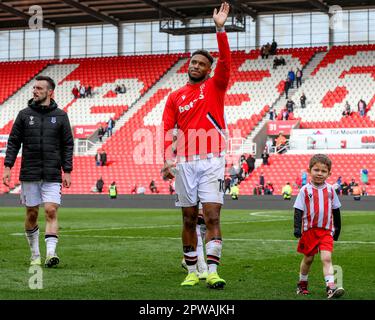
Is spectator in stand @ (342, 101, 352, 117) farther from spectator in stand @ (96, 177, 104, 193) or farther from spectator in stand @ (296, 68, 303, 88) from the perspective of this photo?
spectator in stand @ (96, 177, 104, 193)

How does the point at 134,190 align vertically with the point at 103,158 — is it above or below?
below

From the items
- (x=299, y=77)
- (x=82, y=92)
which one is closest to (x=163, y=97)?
(x=82, y=92)

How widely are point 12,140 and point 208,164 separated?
2.98 m

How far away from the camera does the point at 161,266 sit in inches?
423

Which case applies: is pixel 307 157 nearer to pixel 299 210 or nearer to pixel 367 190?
pixel 367 190

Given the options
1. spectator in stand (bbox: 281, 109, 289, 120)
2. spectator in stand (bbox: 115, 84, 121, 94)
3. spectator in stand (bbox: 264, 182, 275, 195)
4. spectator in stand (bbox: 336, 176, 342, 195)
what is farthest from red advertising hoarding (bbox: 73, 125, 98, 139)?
spectator in stand (bbox: 336, 176, 342, 195)

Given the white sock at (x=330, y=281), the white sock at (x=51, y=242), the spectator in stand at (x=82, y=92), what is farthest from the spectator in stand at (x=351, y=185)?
the white sock at (x=330, y=281)

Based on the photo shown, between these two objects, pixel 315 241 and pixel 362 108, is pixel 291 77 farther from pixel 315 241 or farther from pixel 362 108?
pixel 315 241

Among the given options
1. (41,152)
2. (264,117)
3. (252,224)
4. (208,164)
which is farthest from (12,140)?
(264,117)

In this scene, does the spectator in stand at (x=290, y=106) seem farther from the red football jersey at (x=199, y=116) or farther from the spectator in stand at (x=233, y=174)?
the red football jersey at (x=199, y=116)

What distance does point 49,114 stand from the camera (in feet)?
35.3

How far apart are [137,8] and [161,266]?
46737 mm

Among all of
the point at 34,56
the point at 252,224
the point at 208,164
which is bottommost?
the point at 252,224

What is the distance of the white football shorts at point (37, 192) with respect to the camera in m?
10.7
